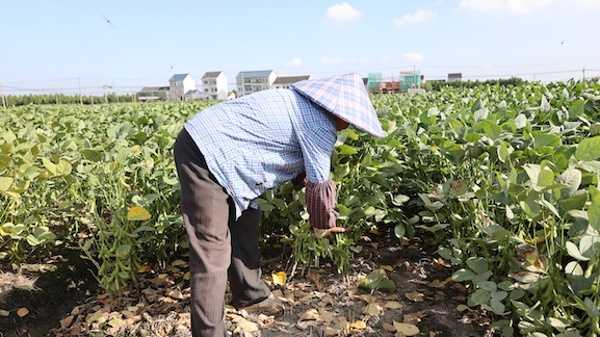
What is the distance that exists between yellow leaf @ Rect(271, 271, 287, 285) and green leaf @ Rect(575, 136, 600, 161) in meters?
1.49

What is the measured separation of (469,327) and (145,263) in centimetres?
177

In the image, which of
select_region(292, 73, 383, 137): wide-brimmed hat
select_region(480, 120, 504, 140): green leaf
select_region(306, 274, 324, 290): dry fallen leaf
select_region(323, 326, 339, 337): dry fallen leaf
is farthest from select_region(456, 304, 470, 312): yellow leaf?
select_region(292, 73, 383, 137): wide-brimmed hat

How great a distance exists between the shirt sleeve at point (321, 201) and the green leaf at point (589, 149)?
869 mm

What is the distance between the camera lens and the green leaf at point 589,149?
4.83 feet

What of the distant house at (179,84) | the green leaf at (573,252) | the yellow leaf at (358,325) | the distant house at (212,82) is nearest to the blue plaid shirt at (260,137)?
the yellow leaf at (358,325)

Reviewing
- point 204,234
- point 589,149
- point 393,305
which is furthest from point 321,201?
point 589,149

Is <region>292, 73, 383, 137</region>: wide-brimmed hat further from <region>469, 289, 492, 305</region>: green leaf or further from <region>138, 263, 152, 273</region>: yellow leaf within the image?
<region>138, 263, 152, 273</region>: yellow leaf

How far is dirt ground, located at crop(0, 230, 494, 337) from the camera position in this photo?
202 cm

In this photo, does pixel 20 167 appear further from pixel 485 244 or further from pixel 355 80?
pixel 485 244

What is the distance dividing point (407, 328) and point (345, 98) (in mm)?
1034

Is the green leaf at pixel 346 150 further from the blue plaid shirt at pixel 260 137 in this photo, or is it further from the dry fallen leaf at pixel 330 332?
the dry fallen leaf at pixel 330 332

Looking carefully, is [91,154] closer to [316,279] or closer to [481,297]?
[316,279]

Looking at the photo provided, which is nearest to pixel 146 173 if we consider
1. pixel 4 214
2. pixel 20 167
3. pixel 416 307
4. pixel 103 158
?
pixel 103 158

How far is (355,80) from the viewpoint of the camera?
1.87 meters
